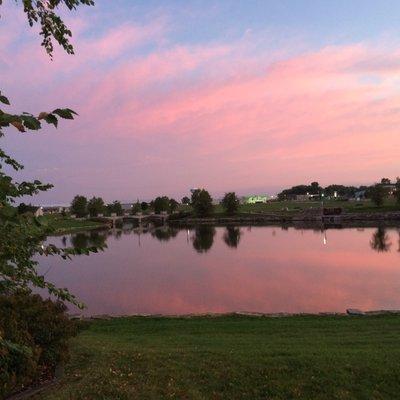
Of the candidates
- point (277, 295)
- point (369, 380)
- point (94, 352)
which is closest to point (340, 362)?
point (369, 380)

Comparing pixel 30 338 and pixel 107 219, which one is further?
pixel 107 219

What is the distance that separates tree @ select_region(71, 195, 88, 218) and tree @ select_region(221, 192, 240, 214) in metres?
39.0

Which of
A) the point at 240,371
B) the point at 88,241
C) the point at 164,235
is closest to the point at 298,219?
the point at 164,235

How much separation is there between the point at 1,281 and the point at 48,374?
5031mm

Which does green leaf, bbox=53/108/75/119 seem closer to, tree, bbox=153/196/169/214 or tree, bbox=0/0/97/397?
tree, bbox=0/0/97/397

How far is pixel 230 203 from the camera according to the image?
10806 centimetres

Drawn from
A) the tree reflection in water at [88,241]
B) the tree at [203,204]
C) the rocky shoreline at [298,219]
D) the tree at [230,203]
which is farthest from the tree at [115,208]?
the tree reflection in water at [88,241]

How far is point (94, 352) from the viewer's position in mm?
8922

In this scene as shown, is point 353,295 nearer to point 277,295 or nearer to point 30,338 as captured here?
point 277,295

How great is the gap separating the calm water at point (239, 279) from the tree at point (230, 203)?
199 feet

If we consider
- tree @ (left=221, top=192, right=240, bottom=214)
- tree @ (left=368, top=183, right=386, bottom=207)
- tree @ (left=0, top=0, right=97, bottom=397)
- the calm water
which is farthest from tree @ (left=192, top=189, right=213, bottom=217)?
tree @ (left=0, top=0, right=97, bottom=397)

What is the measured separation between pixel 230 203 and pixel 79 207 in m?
41.9

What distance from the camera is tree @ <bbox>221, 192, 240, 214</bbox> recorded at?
108062mm

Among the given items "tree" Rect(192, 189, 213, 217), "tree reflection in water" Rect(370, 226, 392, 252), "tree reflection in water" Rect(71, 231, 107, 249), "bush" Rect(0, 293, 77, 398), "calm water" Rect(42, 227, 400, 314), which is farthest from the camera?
"tree" Rect(192, 189, 213, 217)
